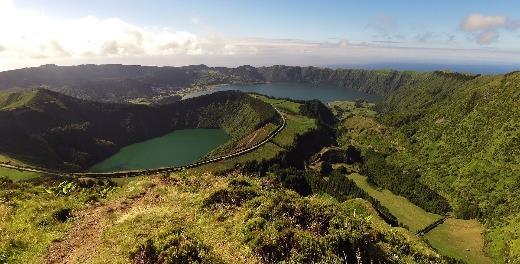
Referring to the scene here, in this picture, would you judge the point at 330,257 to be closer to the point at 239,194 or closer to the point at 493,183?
the point at 239,194

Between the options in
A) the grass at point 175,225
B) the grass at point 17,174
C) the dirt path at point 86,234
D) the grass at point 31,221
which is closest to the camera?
the grass at point 175,225

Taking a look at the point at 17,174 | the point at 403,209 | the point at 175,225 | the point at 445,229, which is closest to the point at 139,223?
the point at 175,225

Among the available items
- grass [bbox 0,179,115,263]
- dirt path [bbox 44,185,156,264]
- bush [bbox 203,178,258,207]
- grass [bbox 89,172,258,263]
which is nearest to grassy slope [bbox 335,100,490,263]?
bush [bbox 203,178,258,207]

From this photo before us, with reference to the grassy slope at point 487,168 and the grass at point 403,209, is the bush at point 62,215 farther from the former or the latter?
the grass at point 403,209

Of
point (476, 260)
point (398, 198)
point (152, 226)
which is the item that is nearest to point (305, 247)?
point (152, 226)

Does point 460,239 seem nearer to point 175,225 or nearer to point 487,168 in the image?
point 487,168

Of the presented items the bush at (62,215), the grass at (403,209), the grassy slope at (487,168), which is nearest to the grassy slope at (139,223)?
the bush at (62,215)
